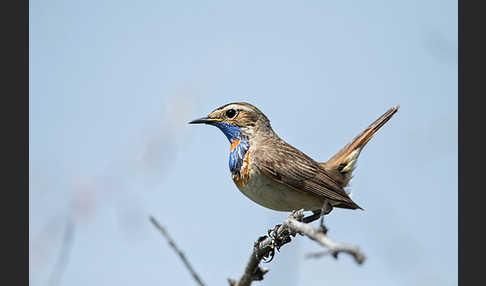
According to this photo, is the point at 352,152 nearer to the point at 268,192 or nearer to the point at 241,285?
the point at 268,192

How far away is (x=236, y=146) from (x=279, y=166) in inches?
28.6

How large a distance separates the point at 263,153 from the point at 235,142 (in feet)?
1.75

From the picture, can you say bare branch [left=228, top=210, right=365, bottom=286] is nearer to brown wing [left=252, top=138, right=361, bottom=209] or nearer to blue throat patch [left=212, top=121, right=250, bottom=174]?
brown wing [left=252, top=138, right=361, bottom=209]

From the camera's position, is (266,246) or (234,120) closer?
(266,246)

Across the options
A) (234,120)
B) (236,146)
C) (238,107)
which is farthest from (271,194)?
(238,107)

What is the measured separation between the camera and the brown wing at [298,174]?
6.39 metres

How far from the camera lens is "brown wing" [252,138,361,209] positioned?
252 inches

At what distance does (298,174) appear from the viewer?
656 centimetres

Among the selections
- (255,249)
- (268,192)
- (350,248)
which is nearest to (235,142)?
(268,192)

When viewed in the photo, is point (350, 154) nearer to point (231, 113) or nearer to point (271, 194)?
point (271, 194)

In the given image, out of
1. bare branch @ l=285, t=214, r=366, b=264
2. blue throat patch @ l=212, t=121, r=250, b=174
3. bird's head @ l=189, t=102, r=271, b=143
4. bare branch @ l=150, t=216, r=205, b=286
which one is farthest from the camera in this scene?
bird's head @ l=189, t=102, r=271, b=143

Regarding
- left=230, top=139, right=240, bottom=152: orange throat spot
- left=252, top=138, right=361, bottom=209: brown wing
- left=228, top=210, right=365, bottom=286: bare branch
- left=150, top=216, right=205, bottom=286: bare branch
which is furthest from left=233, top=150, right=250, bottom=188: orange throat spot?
left=150, top=216, right=205, bottom=286: bare branch

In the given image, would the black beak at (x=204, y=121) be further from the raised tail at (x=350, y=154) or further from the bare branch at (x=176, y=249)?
the bare branch at (x=176, y=249)

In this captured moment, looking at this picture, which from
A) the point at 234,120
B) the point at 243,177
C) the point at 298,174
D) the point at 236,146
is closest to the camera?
the point at 243,177
